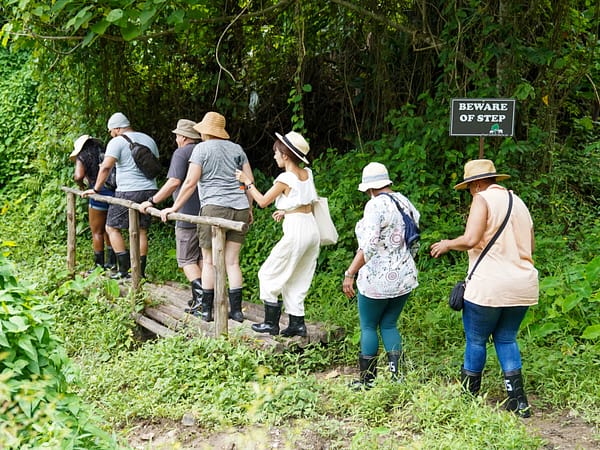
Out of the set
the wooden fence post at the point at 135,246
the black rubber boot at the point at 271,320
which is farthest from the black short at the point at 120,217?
the black rubber boot at the point at 271,320

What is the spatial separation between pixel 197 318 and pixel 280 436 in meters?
2.09

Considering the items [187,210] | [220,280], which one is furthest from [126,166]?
[220,280]

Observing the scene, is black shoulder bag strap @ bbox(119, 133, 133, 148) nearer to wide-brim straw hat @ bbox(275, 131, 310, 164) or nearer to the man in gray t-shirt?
the man in gray t-shirt

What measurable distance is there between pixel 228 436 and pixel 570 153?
700 cm

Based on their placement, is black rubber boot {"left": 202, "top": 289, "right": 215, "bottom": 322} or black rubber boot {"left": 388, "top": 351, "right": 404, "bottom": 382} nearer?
black rubber boot {"left": 388, "top": 351, "right": 404, "bottom": 382}

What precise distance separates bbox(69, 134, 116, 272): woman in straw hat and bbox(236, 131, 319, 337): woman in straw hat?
3163mm

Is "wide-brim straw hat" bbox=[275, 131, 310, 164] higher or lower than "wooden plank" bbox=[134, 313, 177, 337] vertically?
higher

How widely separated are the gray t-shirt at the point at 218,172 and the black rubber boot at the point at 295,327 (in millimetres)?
1134

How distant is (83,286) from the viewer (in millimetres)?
7367

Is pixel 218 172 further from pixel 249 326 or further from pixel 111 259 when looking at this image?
pixel 111 259

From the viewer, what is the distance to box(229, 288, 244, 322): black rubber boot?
6191 millimetres

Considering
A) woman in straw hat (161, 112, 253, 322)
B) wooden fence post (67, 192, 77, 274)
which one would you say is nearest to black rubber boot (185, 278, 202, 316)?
woman in straw hat (161, 112, 253, 322)

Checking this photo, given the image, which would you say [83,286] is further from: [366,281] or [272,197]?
[366,281]

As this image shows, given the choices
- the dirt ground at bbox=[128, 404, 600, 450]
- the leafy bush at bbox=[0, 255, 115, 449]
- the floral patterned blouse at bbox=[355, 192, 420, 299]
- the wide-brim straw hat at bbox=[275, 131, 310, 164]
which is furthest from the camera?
the wide-brim straw hat at bbox=[275, 131, 310, 164]
